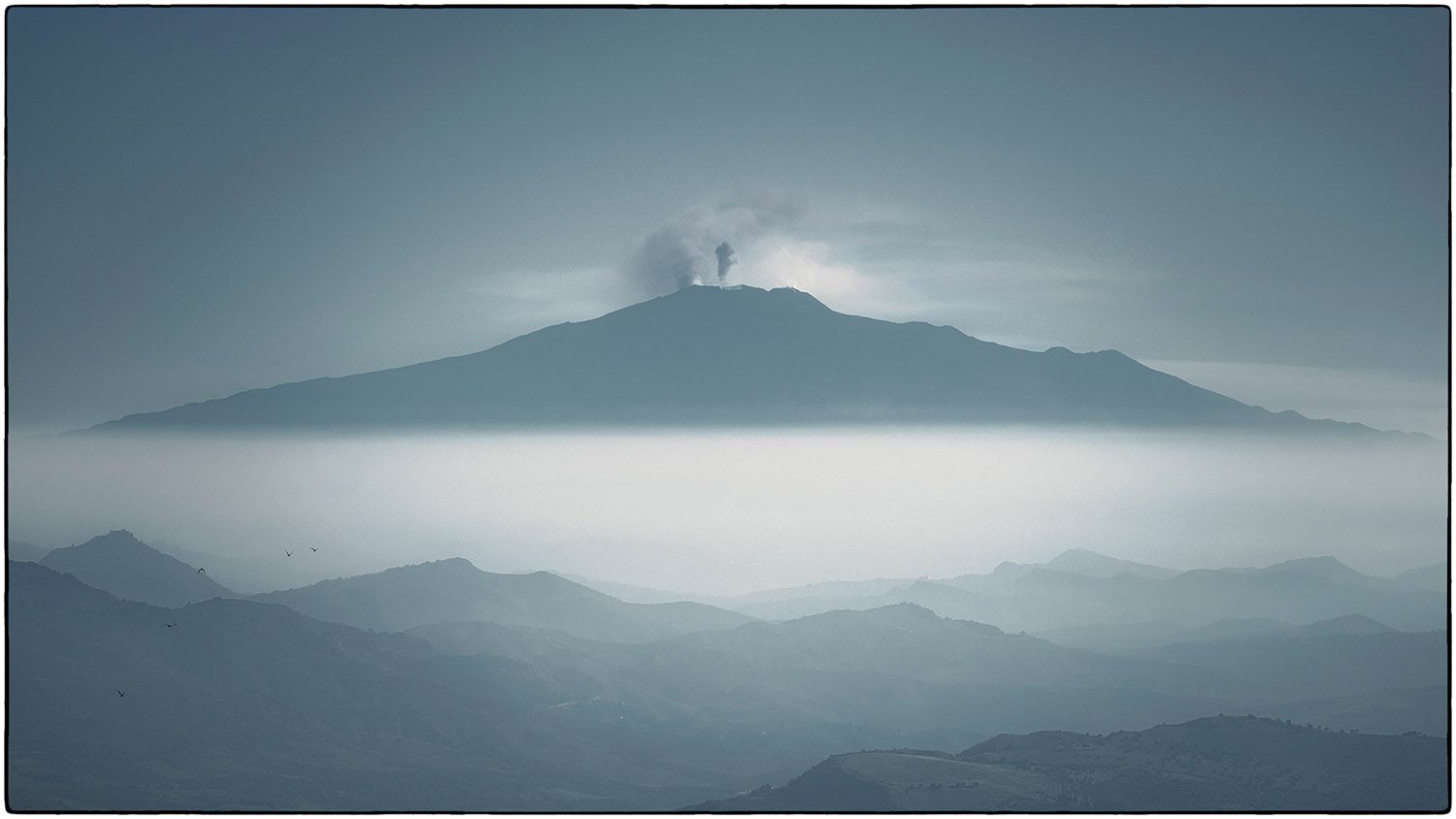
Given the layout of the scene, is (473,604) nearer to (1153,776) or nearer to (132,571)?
(132,571)

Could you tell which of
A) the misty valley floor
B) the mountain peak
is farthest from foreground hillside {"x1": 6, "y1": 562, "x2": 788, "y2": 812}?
the mountain peak

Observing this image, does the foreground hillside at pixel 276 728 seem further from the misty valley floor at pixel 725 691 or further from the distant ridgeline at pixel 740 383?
the distant ridgeline at pixel 740 383

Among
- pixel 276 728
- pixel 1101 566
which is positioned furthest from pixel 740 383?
pixel 276 728

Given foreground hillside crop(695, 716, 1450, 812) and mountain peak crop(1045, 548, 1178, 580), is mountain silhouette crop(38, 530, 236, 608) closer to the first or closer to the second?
foreground hillside crop(695, 716, 1450, 812)

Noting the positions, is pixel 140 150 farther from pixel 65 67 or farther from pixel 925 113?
pixel 925 113

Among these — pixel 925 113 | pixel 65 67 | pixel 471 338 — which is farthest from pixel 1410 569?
pixel 65 67

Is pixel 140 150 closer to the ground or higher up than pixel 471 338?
higher up
